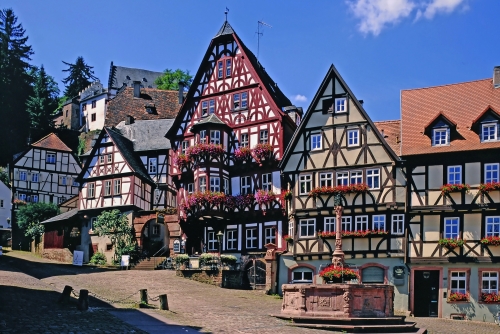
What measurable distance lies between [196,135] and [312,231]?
11.1 metres

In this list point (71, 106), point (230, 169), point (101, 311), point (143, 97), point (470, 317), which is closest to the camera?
point (101, 311)

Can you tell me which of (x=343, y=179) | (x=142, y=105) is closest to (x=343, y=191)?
(x=343, y=179)

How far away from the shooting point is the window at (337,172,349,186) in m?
43.0

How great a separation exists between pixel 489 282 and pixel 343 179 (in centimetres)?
930

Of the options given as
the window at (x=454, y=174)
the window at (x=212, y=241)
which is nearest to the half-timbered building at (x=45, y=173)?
the window at (x=212, y=241)

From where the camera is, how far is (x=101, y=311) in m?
29.0

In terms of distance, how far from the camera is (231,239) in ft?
161

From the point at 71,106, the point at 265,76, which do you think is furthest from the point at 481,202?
the point at 71,106

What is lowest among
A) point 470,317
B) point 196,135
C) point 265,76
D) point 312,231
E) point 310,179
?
point 470,317

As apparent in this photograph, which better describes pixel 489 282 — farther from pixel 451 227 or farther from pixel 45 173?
pixel 45 173

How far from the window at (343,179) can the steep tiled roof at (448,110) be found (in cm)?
355

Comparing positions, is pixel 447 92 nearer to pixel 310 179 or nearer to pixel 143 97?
pixel 310 179

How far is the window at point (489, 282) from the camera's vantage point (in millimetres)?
38438

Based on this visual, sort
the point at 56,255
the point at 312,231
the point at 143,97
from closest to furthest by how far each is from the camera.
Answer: the point at 312,231 < the point at 56,255 < the point at 143,97
